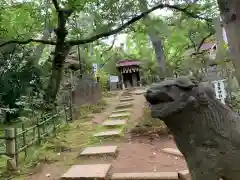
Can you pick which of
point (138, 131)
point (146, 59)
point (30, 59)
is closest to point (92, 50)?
point (146, 59)

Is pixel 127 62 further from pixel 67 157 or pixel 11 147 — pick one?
pixel 11 147

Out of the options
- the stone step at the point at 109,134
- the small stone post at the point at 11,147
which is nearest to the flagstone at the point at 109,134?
the stone step at the point at 109,134

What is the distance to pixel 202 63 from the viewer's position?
929 centimetres

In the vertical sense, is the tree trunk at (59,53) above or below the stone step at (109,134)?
above

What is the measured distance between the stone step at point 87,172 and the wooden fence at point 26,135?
1.07 metres

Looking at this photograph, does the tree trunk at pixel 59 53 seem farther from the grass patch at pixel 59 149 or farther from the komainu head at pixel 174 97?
the komainu head at pixel 174 97

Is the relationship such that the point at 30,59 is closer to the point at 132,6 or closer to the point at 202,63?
the point at 132,6

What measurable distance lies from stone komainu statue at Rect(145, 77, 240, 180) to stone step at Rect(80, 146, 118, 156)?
111 inches

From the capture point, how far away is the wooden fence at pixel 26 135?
185 inches

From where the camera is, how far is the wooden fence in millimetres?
4688

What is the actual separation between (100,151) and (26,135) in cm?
148

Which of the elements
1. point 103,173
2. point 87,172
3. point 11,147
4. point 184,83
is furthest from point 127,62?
point 184,83

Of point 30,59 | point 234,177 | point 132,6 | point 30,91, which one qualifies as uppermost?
point 132,6

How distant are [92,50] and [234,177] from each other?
20664 millimetres
